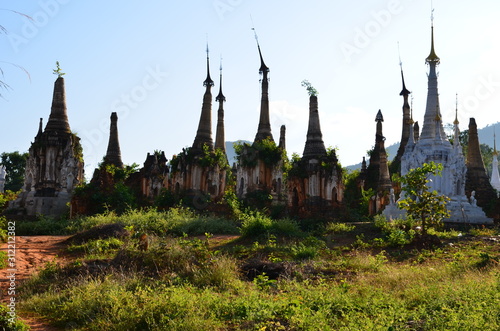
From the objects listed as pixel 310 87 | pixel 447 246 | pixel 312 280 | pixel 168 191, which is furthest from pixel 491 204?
pixel 312 280

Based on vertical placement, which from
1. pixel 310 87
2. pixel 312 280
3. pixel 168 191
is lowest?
pixel 312 280

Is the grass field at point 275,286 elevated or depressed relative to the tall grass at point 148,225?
depressed

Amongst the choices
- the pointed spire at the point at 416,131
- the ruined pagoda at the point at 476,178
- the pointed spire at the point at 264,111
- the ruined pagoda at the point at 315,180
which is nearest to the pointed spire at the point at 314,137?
the ruined pagoda at the point at 315,180

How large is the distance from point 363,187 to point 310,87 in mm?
10823

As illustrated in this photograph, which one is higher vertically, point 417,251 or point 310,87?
point 310,87

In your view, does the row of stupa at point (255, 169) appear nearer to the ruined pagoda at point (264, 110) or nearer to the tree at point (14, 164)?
the ruined pagoda at point (264, 110)

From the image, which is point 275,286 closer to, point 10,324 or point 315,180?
point 10,324

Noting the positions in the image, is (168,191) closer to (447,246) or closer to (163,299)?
(447,246)

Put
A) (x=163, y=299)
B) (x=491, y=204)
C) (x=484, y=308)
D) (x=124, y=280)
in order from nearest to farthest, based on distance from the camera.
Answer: (x=484, y=308) → (x=163, y=299) → (x=124, y=280) → (x=491, y=204)

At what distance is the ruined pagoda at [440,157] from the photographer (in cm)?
2327

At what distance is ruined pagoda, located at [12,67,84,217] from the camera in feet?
81.4

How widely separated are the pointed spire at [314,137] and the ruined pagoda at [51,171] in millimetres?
11916

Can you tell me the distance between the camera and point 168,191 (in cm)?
2684

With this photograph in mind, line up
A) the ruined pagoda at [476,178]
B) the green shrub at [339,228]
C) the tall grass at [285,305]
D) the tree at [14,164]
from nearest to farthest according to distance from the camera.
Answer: the tall grass at [285,305] < the green shrub at [339,228] < the ruined pagoda at [476,178] < the tree at [14,164]
